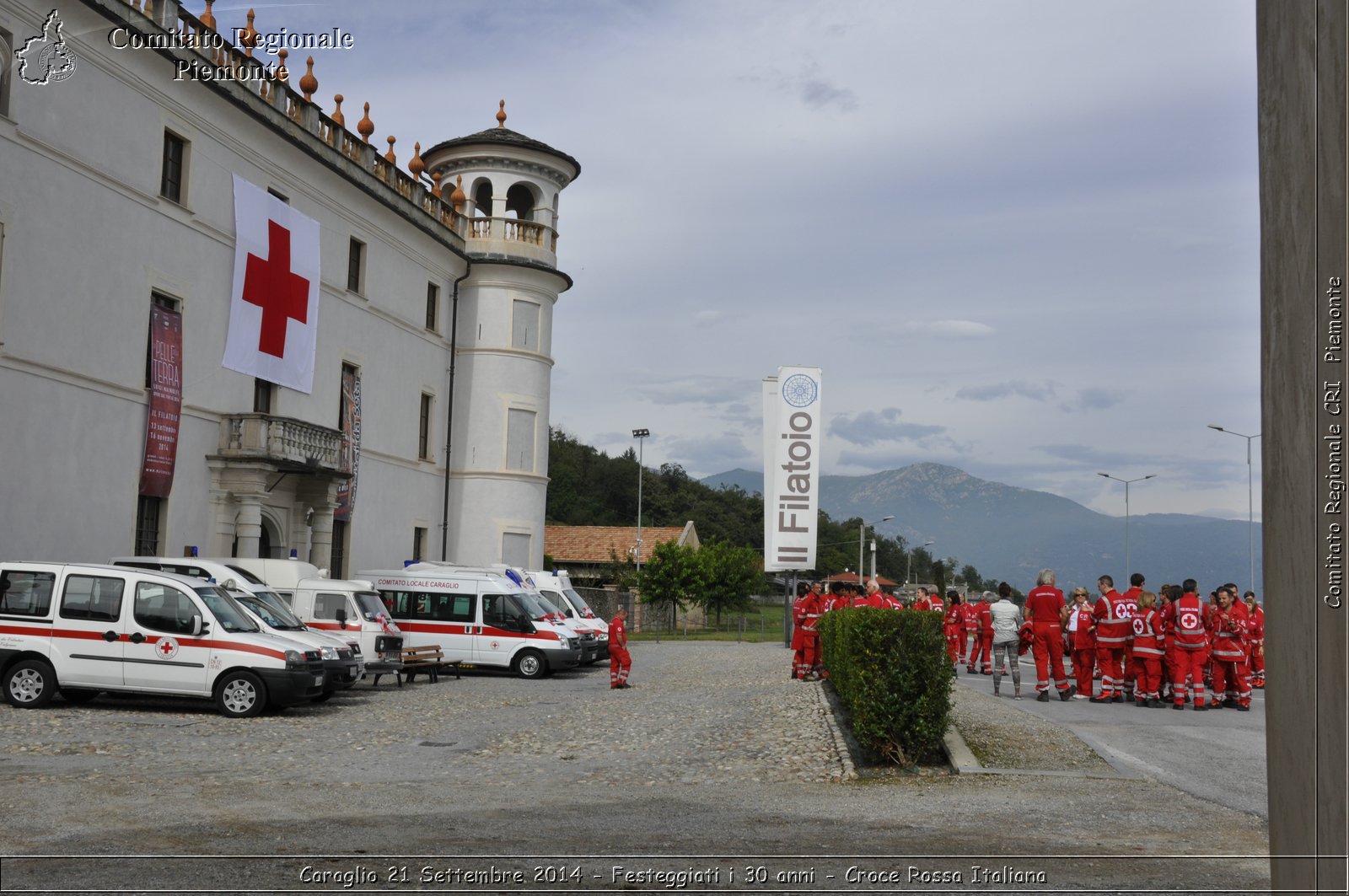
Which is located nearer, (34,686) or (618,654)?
(34,686)

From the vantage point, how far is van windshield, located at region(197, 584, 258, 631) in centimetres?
1630

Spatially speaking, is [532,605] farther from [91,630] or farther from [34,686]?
[34,686]

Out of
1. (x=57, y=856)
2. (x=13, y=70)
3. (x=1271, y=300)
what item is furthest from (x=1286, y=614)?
(x=13, y=70)

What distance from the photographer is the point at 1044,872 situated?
638cm

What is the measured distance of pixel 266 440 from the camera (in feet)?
87.6

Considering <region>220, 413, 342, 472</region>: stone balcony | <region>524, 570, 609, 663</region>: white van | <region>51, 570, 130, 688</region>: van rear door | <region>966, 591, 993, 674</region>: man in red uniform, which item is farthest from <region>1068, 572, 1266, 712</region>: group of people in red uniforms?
<region>220, 413, 342, 472</region>: stone balcony

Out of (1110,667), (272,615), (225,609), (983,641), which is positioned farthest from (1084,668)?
(225,609)

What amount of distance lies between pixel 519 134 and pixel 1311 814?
131 ft

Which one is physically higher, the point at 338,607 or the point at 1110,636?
the point at 1110,636

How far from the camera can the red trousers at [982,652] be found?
24750 mm

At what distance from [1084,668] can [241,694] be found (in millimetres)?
12715

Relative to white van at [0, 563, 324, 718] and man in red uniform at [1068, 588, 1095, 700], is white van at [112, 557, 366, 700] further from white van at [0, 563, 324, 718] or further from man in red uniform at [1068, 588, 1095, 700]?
man in red uniform at [1068, 588, 1095, 700]

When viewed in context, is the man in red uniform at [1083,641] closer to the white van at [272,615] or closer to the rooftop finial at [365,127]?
the white van at [272,615]

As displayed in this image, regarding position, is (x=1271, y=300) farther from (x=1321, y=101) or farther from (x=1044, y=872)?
(x=1044, y=872)
